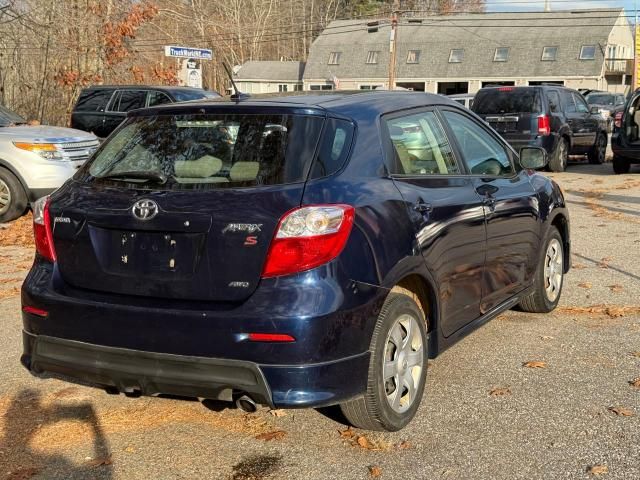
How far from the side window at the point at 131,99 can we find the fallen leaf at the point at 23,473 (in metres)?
12.1

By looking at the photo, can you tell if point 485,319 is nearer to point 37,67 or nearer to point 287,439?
point 287,439

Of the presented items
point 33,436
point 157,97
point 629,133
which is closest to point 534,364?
point 33,436

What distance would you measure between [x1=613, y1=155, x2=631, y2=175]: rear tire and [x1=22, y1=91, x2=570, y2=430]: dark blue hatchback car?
1364 cm

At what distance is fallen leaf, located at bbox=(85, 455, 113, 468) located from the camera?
146 inches

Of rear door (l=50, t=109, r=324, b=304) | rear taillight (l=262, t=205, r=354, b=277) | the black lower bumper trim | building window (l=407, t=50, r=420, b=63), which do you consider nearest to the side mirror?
rear door (l=50, t=109, r=324, b=304)

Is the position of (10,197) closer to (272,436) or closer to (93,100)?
(93,100)

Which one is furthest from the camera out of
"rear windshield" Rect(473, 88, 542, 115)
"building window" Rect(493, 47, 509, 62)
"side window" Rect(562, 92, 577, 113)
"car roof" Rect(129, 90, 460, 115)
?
"building window" Rect(493, 47, 509, 62)

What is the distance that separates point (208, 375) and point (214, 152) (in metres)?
1.10

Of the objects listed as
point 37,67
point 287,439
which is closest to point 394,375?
point 287,439

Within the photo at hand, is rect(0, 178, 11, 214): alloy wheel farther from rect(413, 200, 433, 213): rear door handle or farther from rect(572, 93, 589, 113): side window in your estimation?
rect(572, 93, 589, 113): side window

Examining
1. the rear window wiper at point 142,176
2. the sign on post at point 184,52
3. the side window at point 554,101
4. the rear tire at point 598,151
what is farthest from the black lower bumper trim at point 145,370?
the rear tire at point 598,151

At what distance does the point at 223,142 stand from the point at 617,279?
16.2ft

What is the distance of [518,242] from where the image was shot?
5.33 m

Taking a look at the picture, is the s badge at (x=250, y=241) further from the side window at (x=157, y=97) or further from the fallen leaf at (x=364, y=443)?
the side window at (x=157, y=97)
